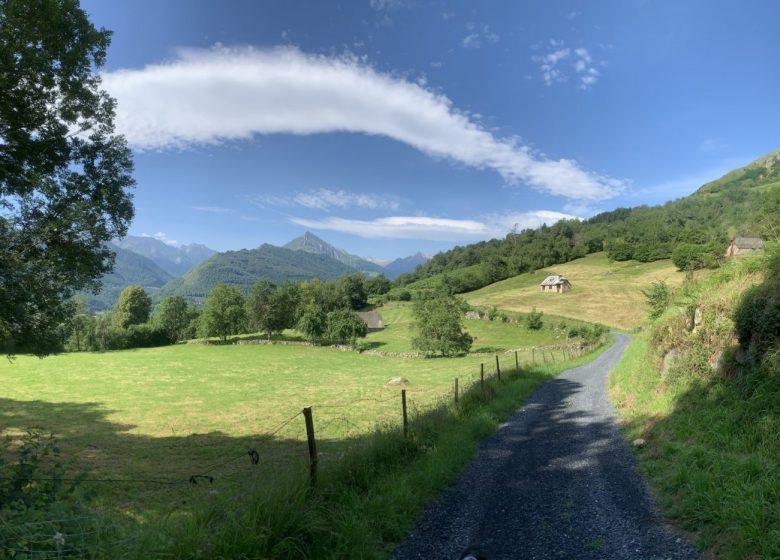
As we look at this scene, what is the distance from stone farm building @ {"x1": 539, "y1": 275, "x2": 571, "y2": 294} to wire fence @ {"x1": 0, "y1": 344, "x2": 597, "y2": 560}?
67434 millimetres

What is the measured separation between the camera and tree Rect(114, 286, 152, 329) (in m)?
95.5

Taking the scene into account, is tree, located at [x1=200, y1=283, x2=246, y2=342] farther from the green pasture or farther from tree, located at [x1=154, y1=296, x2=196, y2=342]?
the green pasture

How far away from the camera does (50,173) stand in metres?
10.2

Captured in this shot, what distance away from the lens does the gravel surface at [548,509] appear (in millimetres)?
5301

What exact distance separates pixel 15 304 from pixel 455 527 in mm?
9057

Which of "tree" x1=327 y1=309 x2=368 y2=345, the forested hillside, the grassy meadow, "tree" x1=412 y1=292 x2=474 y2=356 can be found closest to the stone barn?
"tree" x1=327 y1=309 x2=368 y2=345

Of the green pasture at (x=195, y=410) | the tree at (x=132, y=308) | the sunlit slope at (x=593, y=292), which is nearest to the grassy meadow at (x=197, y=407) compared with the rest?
the green pasture at (x=195, y=410)

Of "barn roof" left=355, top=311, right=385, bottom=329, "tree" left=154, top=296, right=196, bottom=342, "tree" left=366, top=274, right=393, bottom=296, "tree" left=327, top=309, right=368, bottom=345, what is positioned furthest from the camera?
"tree" left=366, top=274, right=393, bottom=296

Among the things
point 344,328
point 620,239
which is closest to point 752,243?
point 344,328

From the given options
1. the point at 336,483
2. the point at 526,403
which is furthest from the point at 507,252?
the point at 336,483

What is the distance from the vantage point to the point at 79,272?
10.4m

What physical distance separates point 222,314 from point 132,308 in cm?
3304

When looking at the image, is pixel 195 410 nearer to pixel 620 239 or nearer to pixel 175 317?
pixel 175 317

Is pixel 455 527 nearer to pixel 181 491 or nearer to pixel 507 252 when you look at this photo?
pixel 181 491
